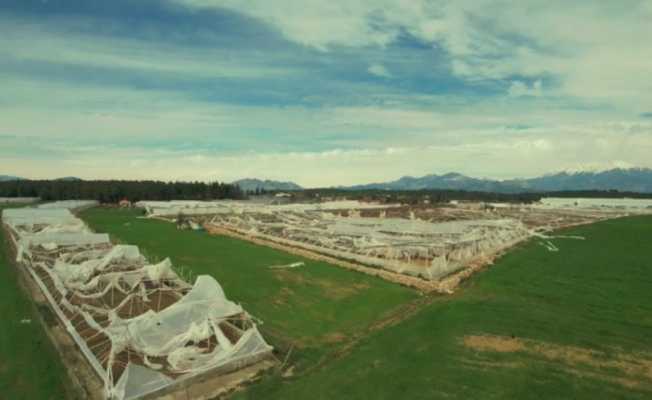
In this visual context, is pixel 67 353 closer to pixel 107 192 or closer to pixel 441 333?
pixel 441 333

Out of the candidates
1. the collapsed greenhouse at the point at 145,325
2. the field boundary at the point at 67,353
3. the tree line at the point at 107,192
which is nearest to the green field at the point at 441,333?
the field boundary at the point at 67,353

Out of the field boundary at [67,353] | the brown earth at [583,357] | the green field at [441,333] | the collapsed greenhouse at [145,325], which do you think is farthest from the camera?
the collapsed greenhouse at [145,325]

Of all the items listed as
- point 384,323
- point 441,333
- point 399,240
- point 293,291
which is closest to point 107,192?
point 399,240

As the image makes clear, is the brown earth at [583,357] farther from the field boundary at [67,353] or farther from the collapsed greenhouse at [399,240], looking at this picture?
the field boundary at [67,353]

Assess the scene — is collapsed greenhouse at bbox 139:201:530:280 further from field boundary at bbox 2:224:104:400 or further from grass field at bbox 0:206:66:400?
grass field at bbox 0:206:66:400

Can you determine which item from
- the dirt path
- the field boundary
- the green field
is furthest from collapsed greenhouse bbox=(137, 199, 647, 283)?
the field boundary
